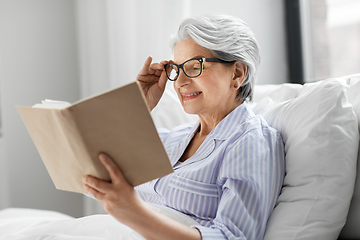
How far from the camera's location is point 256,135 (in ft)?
3.29

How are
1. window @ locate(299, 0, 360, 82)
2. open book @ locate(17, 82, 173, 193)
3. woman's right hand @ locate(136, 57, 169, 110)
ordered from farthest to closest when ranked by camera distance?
window @ locate(299, 0, 360, 82) < woman's right hand @ locate(136, 57, 169, 110) < open book @ locate(17, 82, 173, 193)

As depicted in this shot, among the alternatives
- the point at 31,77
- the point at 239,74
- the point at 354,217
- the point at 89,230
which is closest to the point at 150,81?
the point at 239,74

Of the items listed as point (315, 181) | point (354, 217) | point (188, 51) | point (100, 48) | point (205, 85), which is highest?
point (100, 48)

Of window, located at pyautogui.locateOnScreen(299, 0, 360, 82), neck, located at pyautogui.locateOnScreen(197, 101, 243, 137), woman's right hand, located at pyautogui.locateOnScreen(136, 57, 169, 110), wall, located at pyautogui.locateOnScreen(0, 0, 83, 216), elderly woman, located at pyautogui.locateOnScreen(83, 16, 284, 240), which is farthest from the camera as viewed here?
wall, located at pyautogui.locateOnScreen(0, 0, 83, 216)

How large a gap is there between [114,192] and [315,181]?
52cm

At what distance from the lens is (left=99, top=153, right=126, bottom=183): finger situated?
70cm

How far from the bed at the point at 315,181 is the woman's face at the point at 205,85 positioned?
214mm

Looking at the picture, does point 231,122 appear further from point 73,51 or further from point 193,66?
point 73,51

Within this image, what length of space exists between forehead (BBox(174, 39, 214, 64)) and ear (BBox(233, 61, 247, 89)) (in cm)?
11

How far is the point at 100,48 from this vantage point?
7.84 feet

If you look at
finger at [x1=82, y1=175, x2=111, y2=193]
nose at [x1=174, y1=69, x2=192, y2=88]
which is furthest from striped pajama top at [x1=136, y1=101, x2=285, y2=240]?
finger at [x1=82, y1=175, x2=111, y2=193]

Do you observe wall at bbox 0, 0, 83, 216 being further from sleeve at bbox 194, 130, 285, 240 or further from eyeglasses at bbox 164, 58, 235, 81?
sleeve at bbox 194, 130, 285, 240

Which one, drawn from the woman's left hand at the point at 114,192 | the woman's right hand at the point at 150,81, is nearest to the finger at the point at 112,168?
the woman's left hand at the point at 114,192

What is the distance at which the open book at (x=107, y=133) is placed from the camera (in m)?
0.67
